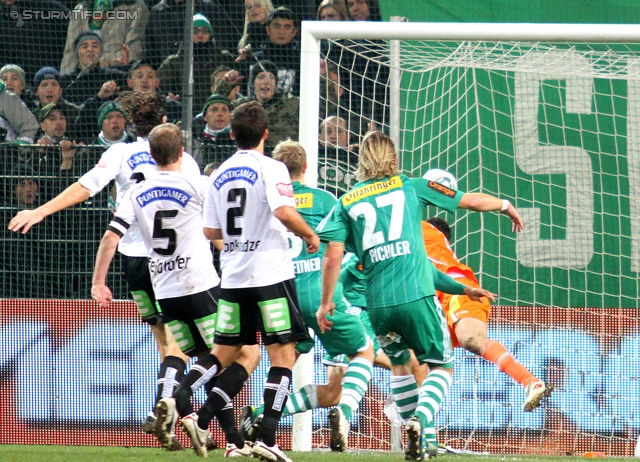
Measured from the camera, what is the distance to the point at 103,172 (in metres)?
6.21

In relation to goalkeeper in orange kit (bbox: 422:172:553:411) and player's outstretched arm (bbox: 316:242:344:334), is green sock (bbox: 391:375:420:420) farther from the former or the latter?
goalkeeper in orange kit (bbox: 422:172:553:411)

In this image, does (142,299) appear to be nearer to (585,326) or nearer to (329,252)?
(329,252)

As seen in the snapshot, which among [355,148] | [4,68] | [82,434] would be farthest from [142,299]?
[4,68]

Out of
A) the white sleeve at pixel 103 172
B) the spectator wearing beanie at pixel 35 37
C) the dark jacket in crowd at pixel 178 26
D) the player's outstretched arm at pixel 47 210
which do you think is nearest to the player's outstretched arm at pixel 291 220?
the player's outstretched arm at pixel 47 210

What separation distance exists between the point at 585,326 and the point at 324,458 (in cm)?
313

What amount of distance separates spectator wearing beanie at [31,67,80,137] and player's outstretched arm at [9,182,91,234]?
14.7ft

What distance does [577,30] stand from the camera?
7.30m

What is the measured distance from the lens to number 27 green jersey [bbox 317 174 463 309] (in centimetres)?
567

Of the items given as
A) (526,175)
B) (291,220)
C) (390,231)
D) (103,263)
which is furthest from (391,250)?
(526,175)

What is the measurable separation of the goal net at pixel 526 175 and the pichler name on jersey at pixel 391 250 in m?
1.76

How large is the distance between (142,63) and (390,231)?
5.69 metres

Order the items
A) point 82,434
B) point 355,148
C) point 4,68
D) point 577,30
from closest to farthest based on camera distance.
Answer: point 577,30 < point 82,434 < point 355,148 < point 4,68

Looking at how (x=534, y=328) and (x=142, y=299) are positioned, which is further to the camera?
(x=534, y=328)

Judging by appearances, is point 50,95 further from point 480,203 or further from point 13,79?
point 480,203
